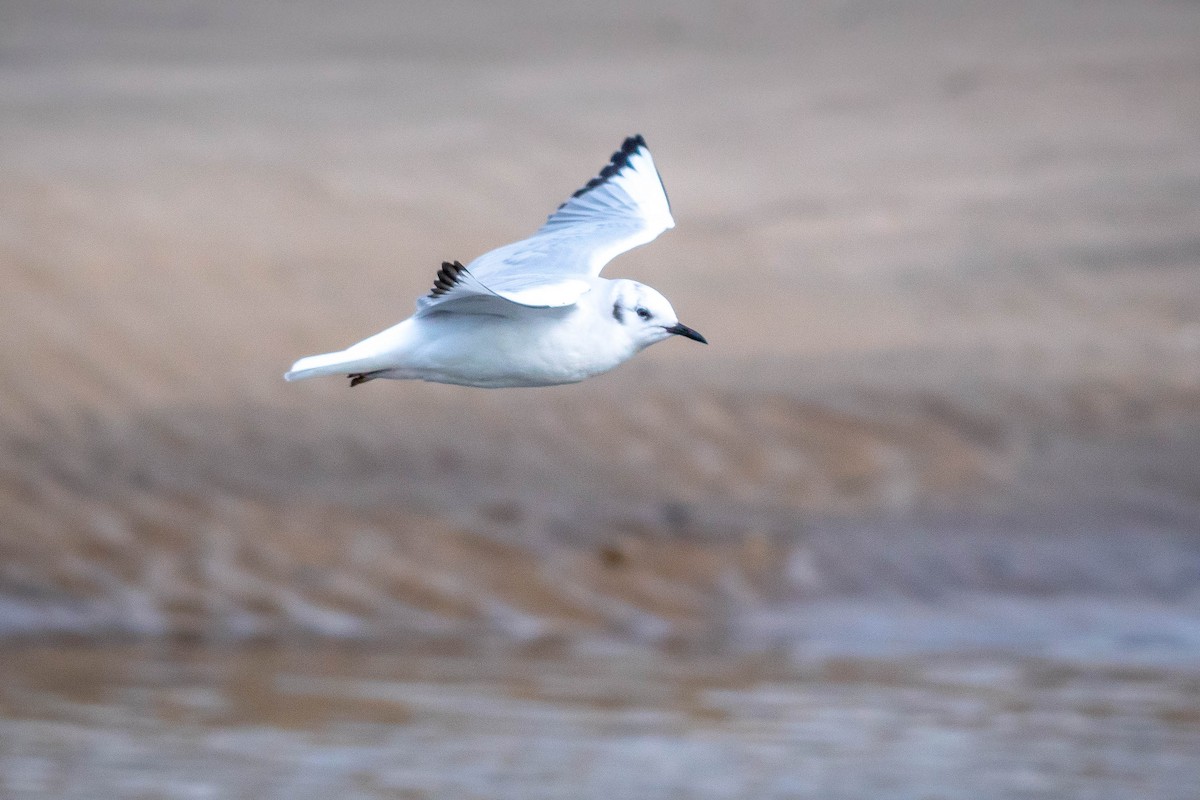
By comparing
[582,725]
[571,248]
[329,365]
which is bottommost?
[329,365]

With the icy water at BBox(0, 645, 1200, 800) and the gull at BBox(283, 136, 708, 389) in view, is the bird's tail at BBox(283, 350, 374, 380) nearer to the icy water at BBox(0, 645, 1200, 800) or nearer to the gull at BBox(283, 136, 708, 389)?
the gull at BBox(283, 136, 708, 389)

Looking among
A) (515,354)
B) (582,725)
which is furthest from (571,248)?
(582,725)

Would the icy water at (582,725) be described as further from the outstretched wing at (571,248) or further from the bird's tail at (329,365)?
the bird's tail at (329,365)

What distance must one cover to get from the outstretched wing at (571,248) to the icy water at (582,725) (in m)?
7.42

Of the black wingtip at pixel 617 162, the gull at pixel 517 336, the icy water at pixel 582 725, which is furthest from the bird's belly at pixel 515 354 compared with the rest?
the icy water at pixel 582 725

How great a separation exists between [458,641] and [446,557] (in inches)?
52.9

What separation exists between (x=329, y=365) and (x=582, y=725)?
1056 centimetres

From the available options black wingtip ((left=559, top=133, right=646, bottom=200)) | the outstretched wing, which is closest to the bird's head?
the outstretched wing

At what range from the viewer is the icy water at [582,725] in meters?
14.1

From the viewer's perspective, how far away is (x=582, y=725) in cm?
1569

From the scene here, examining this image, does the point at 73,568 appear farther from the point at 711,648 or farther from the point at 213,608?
the point at 711,648

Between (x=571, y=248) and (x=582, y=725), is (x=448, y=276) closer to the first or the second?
(x=571, y=248)

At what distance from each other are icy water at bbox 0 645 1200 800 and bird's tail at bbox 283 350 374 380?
8534 mm

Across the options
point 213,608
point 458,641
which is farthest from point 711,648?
point 213,608
